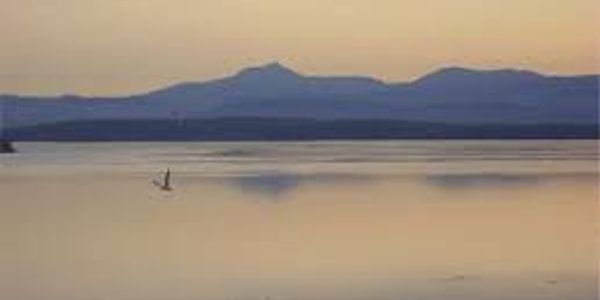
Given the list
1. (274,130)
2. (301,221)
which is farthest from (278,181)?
(274,130)

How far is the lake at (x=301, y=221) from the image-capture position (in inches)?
114

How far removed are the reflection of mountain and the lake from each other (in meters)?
0.10

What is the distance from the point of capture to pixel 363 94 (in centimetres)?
306

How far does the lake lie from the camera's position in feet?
9.53

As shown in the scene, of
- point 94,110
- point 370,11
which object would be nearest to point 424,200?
point 370,11

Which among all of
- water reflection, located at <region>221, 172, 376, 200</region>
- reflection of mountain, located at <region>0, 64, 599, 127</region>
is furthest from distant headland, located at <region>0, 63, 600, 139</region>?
water reflection, located at <region>221, 172, 376, 200</region>

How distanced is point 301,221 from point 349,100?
0.50m

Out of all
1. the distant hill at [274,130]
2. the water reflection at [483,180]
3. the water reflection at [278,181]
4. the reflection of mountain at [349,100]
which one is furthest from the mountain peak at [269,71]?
the water reflection at [483,180]

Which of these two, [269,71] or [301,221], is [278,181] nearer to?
[301,221]

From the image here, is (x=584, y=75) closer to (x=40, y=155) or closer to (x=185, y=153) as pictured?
(x=185, y=153)

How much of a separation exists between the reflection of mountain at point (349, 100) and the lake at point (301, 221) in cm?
10

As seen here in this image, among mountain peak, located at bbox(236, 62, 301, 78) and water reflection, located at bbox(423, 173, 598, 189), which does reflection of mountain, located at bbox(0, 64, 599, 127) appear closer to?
mountain peak, located at bbox(236, 62, 301, 78)

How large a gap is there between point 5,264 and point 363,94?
1.04 meters

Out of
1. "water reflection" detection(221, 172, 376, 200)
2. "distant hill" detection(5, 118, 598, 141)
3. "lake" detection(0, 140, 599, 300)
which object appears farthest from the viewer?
"water reflection" detection(221, 172, 376, 200)
